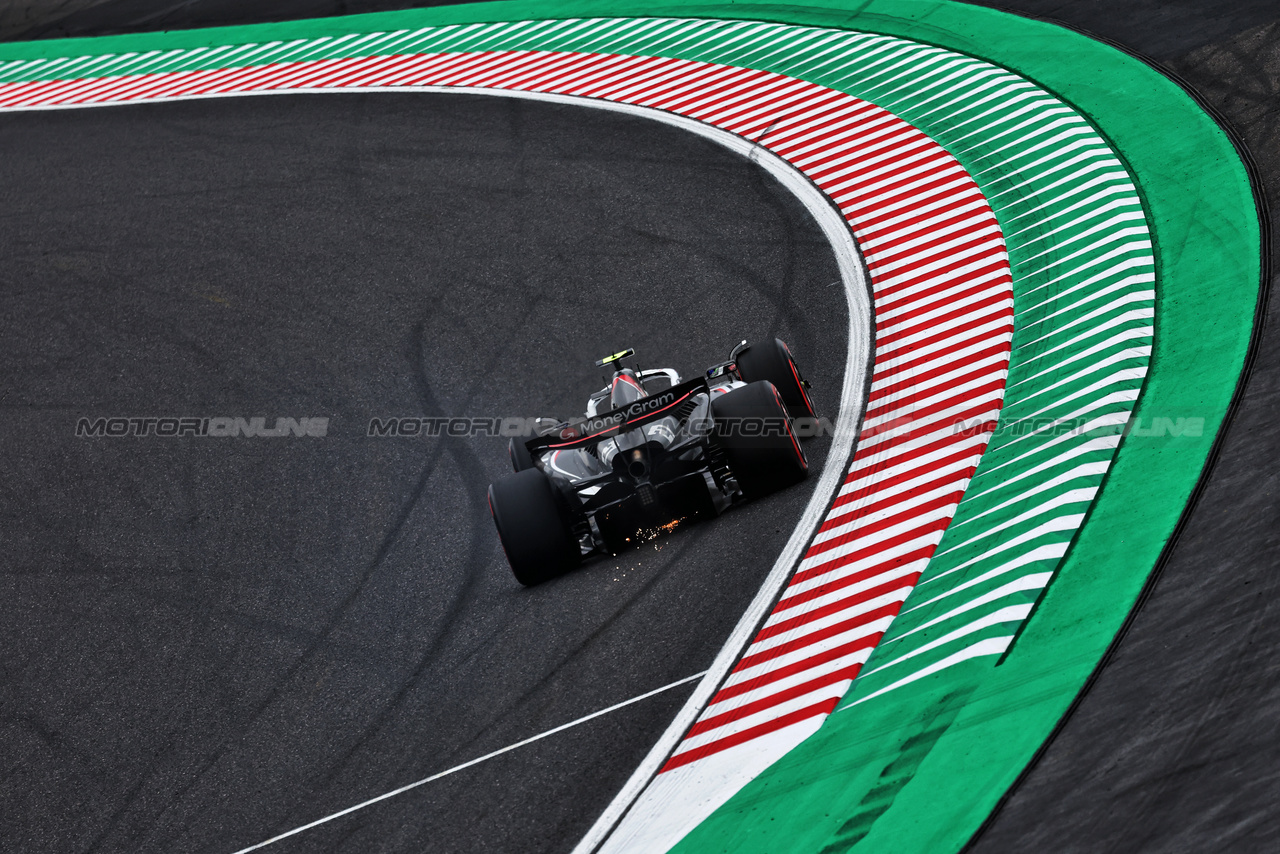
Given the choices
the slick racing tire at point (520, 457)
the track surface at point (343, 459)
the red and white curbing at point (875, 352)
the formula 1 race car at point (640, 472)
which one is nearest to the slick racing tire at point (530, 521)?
the formula 1 race car at point (640, 472)

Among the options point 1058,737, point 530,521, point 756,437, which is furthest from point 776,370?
point 1058,737

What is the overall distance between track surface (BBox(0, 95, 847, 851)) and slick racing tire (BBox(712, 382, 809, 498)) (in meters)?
0.40

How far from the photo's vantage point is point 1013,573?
1048 cm

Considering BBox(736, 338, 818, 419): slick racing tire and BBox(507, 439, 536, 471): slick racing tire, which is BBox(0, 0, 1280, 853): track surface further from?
BBox(736, 338, 818, 419): slick racing tire

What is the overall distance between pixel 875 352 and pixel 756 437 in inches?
124

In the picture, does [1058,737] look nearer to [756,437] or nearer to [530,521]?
[756,437]

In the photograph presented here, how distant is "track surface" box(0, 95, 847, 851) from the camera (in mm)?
10461

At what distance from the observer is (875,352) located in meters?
13.9

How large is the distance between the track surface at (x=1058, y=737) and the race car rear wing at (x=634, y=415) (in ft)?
5.16

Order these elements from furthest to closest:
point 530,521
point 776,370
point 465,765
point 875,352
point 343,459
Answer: point 343,459 → point 875,352 → point 776,370 → point 530,521 → point 465,765

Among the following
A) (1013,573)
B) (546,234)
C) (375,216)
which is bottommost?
(1013,573)

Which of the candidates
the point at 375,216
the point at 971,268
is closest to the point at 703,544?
the point at 971,268

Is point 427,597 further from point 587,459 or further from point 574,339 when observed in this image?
point 574,339

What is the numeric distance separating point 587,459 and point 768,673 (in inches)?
116
